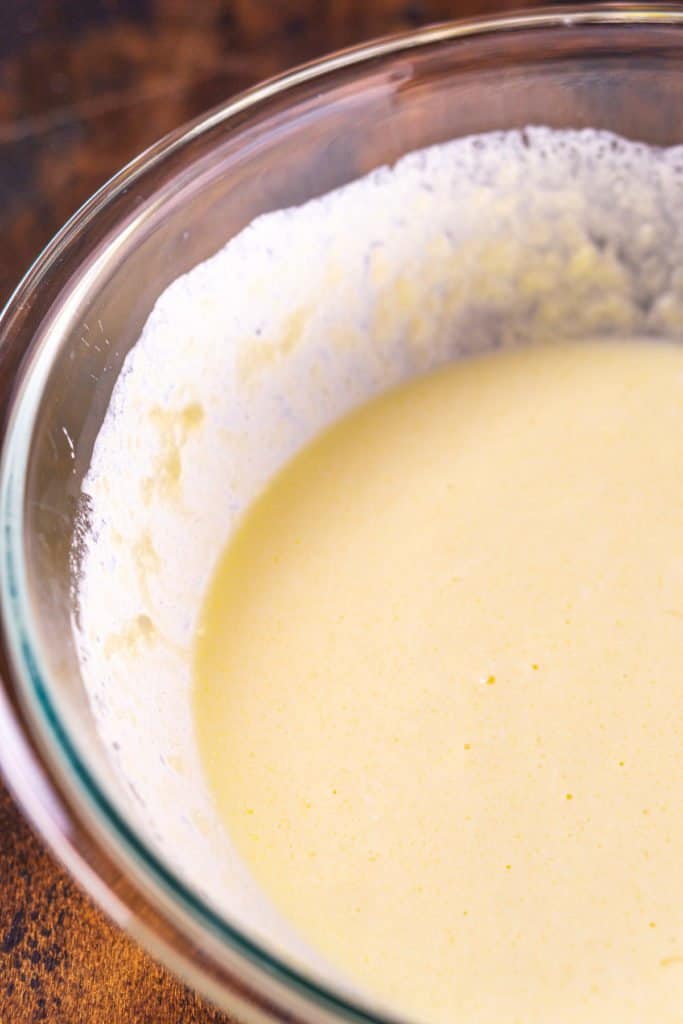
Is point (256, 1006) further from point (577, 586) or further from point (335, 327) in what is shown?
point (335, 327)

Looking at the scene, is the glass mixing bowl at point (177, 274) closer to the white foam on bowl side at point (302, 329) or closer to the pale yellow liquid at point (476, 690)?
the white foam on bowl side at point (302, 329)

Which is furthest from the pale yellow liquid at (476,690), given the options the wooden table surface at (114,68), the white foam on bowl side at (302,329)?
the wooden table surface at (114,68)

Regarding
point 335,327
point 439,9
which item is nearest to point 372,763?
point 335,327

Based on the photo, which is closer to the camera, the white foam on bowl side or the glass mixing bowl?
the glass mixing bowl

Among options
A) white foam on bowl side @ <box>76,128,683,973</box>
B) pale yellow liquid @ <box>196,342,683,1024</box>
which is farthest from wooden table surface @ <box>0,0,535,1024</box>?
pale yellow liquid @ <box>196,342,683,1024</box>

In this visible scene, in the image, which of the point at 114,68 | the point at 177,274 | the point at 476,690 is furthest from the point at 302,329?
the point at 114,68

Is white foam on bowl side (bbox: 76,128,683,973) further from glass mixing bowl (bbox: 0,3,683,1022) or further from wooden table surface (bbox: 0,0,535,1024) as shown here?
wooden table surface (bbox: 0,0,535,1024)
